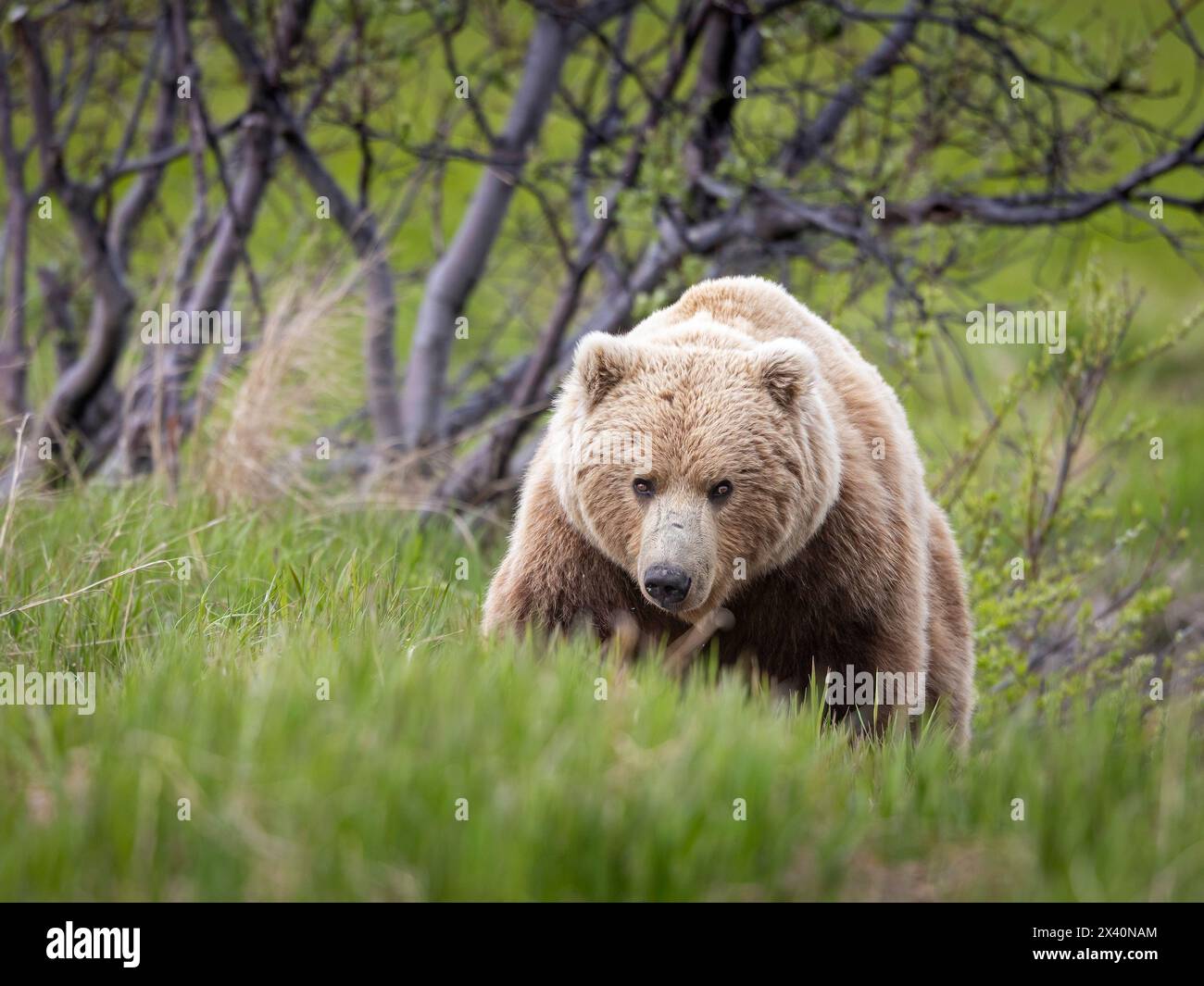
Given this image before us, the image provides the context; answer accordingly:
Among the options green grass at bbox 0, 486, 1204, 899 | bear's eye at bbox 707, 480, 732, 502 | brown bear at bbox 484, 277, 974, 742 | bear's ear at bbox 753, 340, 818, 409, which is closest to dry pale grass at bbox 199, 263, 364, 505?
brown bear at bbox 484, 277, 974, 742

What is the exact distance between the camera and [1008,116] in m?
8.02

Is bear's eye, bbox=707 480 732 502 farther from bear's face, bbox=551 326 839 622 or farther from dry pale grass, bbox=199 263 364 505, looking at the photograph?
dry pale grass, bbox=199 263 364 505

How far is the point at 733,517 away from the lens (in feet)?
14.1

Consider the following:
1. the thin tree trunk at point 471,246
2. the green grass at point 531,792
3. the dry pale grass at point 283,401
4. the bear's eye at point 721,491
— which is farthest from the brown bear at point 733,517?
the thin tree trunk at point 471,246

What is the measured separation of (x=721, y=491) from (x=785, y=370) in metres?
0.45

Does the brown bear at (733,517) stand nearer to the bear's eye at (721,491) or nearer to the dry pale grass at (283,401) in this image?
the bear's eye at (721,491)

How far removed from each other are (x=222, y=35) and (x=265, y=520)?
330 cm

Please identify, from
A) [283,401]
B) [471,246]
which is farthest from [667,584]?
[471,246]

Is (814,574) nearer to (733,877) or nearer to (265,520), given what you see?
(733,877)

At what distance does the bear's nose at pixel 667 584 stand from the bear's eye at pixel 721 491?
1.36 ft

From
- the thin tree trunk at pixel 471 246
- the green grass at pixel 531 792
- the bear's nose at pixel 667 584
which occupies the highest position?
the thin tree trunk at pixel 471 246

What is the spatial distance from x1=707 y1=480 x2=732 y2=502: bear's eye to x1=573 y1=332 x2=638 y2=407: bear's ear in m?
0.50

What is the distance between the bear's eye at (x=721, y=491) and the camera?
4.30 m

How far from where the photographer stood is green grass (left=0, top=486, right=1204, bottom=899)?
8.28ft
